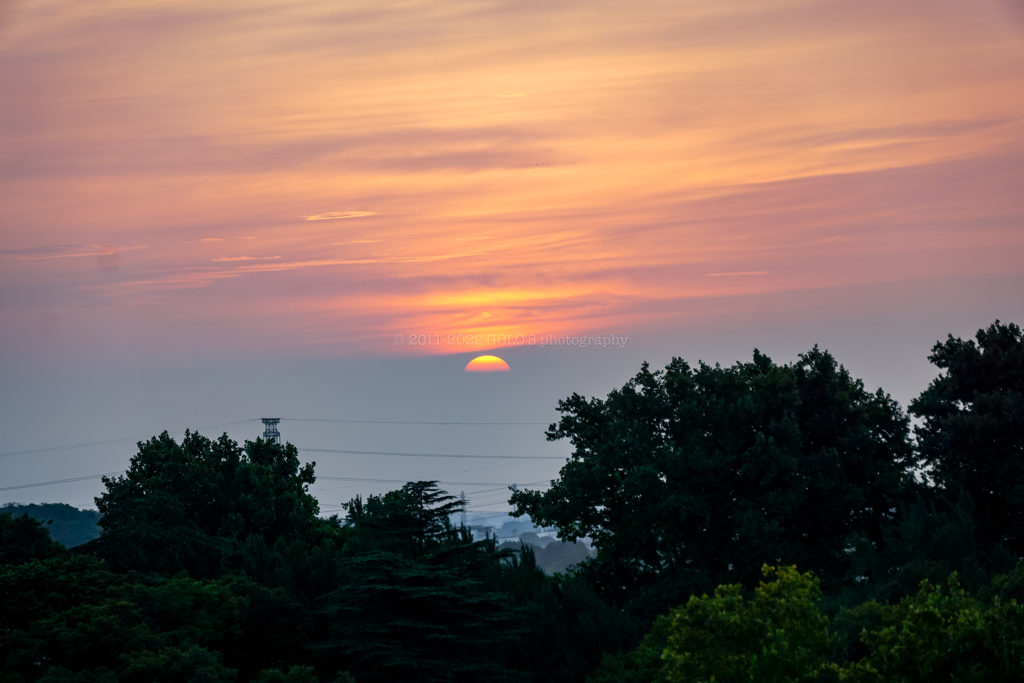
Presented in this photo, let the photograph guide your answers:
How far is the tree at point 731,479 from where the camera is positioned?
3825 centimetres

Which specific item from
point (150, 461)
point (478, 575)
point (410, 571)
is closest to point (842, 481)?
point (478, 575)

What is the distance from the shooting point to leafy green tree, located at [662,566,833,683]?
20.5 m

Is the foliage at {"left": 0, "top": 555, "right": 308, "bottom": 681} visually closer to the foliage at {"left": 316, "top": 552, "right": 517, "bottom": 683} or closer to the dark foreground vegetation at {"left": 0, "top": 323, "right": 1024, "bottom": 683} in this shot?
the dark foreground vegetation at {"left": 0, "top": 323, "right": 1024, "bottom": 683}

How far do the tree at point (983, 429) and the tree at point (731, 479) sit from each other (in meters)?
2.07

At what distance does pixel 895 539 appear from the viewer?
3553cm

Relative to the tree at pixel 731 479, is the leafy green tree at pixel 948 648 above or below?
below

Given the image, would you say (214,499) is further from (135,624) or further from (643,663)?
(643,663)

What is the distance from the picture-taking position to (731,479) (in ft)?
130

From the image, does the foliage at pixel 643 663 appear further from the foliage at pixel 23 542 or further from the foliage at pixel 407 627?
the foliage at pixel 23 542

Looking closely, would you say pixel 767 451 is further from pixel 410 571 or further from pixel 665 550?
pixel 410 571

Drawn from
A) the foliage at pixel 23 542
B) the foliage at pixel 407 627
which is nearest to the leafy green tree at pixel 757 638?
the foliage at pixel 407 627

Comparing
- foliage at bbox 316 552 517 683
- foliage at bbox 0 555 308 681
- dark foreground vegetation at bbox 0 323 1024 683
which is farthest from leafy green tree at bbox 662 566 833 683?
foliage at bbox 0 555 308 681

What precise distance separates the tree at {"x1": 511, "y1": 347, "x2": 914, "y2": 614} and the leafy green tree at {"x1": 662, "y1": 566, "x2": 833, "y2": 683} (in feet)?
51.4

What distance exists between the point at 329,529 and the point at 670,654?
43479 millimetres
